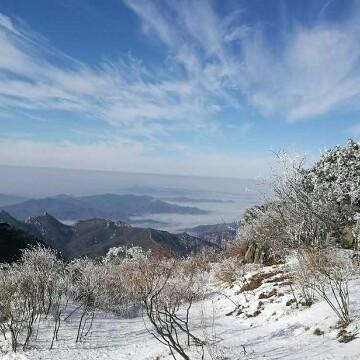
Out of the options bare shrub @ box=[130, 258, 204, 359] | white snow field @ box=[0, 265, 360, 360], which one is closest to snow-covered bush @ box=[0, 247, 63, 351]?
white snow field @ box=[0, 265, 360, 360]

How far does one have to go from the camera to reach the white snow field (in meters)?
13.4

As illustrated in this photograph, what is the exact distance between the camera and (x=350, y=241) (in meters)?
28.0

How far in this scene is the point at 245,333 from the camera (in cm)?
1752

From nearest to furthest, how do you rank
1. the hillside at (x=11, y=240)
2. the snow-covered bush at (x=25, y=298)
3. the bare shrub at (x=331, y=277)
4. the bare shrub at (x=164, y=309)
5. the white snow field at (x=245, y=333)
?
the bare shrub at (x=164, y=309), the white snow field at (x=245, y=333), the bare shrub at (x=331, y=277), the snow-covered bush at (x=25, y=298), the hillside at (x=11, y=240)

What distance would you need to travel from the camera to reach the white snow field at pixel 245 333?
13.4 m

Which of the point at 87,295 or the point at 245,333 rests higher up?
the point at 245,333

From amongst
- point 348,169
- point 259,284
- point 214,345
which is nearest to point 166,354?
point 214,345

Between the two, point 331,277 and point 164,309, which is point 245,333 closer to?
point 331,277

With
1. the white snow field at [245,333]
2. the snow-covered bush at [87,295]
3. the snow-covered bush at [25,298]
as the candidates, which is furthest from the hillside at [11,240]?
the white snow field at [245,333]

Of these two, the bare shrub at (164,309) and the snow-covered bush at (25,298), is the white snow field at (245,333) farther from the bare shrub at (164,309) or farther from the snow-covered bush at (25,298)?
the snow-covered bush at (25,298)

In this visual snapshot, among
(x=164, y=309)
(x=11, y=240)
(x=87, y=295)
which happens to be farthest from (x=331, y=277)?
(x=11, y=240)

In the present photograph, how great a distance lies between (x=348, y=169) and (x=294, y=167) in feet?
16.6

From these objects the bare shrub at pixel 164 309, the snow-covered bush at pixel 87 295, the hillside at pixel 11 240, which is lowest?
the hillside at pixel 11 240

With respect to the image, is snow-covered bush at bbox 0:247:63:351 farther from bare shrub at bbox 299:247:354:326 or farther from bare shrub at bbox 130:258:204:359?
bare shrub at bbox 299:247:354:326
